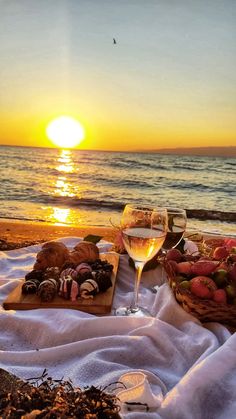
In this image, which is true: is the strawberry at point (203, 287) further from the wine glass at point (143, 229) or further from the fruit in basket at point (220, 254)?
the fruit in basket at point (220, 254)

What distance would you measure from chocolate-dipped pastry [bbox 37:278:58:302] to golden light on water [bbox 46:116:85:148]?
2114 centimetres

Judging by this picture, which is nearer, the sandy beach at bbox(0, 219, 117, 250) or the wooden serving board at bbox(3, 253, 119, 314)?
the wooden serving board at bbox(3, 253, 119, 314)

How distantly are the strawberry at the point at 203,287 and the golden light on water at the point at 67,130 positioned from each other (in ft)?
70.1

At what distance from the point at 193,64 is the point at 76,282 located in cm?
2032

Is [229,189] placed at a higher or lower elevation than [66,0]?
lower

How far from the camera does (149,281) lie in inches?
96.0

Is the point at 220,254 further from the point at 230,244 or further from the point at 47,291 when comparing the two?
the point at 47,291

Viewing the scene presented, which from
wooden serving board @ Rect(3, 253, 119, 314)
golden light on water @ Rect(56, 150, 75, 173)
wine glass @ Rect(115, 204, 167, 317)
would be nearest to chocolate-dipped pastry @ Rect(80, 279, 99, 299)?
wooden serving board @ Rect(3, 253, 119, 314)

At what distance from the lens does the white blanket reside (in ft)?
3.90

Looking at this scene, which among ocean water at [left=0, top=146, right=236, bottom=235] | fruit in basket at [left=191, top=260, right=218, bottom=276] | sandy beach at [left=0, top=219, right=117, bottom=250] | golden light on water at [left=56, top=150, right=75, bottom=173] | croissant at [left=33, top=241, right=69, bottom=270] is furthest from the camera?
golden light on water at [left=56, top=150, right=75, bottom=173]

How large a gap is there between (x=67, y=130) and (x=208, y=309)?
908 inches

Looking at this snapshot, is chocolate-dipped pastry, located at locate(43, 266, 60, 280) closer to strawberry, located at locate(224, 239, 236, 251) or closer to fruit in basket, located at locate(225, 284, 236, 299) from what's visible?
fruit in basket, located at locate(225, 284, 236, 299)

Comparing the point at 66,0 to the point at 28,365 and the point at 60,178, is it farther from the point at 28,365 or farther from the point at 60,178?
the point at 28,365

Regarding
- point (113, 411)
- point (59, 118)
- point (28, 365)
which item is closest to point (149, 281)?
point (28, 365)
